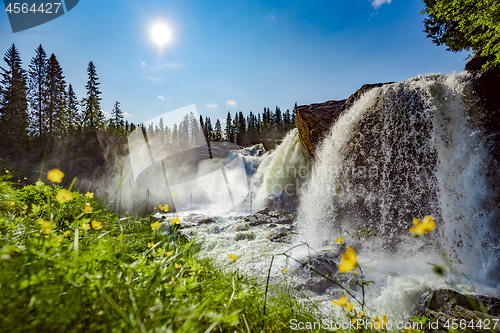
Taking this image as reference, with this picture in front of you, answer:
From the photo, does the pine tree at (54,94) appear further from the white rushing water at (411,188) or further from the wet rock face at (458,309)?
the wet rock face at (458,309)

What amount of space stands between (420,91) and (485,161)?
6.98 feet

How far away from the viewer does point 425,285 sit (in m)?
3.16

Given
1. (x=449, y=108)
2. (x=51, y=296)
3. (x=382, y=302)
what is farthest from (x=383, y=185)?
(x=51, y=296)

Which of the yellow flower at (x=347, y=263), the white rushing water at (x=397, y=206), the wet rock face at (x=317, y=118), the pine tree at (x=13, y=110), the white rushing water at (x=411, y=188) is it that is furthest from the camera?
the pine tree at (x=13, y=110)

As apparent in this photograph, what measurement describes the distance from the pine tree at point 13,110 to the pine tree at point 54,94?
2180 millimetres

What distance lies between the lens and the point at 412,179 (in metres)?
5.36

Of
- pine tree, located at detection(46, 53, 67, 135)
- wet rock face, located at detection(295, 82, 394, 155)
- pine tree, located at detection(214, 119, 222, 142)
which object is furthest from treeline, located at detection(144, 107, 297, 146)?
wet rock face, located at detection(295, 82, 394, 155)

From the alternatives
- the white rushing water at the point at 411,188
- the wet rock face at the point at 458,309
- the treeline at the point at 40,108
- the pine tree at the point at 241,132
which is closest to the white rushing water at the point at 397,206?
the white rushing water at the point at 411,188

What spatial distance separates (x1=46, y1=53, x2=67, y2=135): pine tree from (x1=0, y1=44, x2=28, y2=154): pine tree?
218cm

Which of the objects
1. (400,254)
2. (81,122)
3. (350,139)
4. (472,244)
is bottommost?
(400,254)

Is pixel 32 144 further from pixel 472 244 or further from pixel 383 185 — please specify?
pixel 472 244

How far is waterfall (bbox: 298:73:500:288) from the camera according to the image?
3.97 metres

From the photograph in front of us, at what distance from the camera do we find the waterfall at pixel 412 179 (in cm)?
397

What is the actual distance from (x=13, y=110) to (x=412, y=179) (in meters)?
34.1
